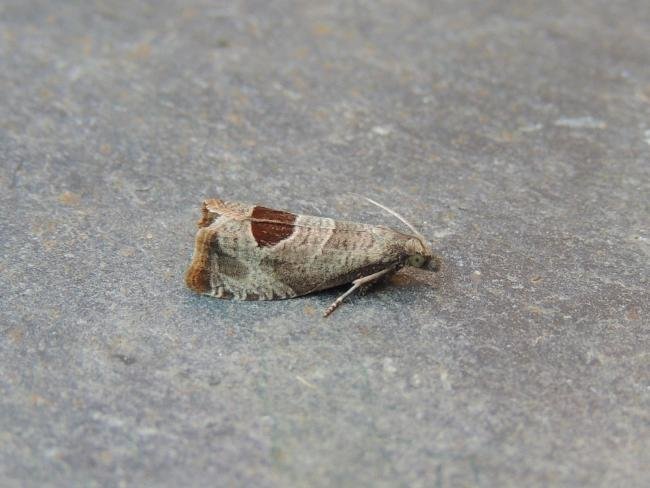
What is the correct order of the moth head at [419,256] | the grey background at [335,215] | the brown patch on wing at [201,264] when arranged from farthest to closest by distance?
1. the moth head at [419,256]
2. the brown patch on wing at [201,264]
3. the grey background at [335,215]

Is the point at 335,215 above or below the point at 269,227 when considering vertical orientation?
below

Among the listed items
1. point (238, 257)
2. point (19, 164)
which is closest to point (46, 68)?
point (19, 164)

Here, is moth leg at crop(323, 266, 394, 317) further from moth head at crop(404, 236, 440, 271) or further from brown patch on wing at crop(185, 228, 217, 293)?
brown patch on wing at crop(185, 228, 217, 293)

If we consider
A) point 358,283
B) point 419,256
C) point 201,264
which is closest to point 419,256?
point 419,256

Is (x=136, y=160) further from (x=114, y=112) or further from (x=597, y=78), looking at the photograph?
(x=597, y=78)

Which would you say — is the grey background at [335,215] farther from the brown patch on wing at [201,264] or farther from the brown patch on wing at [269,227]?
the brown patch on wing at [269,227]

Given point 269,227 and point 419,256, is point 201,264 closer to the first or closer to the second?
point 269,227

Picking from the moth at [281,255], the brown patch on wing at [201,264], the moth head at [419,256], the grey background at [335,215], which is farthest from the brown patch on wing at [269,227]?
the moth head at [419,256]
